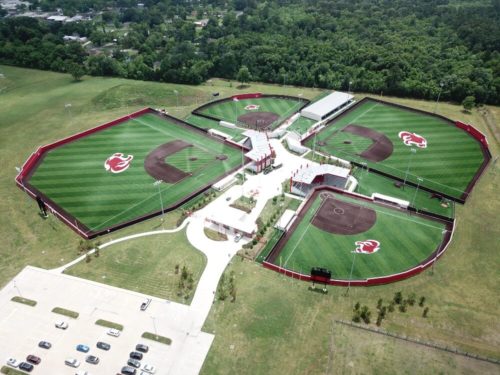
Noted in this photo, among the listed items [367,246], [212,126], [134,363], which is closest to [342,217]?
[367,246]

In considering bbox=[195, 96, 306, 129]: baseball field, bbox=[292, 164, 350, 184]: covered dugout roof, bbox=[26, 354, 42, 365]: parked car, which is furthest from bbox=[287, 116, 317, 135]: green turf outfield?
bbox=[26, 354, 42, 365]: parked car

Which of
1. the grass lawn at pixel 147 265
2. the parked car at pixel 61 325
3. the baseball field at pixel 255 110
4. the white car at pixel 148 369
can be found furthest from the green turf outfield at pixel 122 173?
the white car at pixel 148 369

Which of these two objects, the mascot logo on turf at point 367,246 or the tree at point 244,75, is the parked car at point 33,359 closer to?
the mascot logo on turf at point 367,246

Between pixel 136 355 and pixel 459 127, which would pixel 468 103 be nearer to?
pixel 459 127

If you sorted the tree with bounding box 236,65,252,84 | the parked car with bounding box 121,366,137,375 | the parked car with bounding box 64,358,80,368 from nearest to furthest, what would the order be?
the parked car with bounding box 121,366,137,375
the parked car with bounding box 64,358,80,368
the tree with bounding box 236,65,252,84

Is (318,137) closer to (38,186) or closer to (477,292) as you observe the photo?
(477,292)

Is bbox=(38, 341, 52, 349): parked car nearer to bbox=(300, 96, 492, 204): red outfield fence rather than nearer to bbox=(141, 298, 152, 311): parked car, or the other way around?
bbox=(141, 298, 152, 311): parked car
